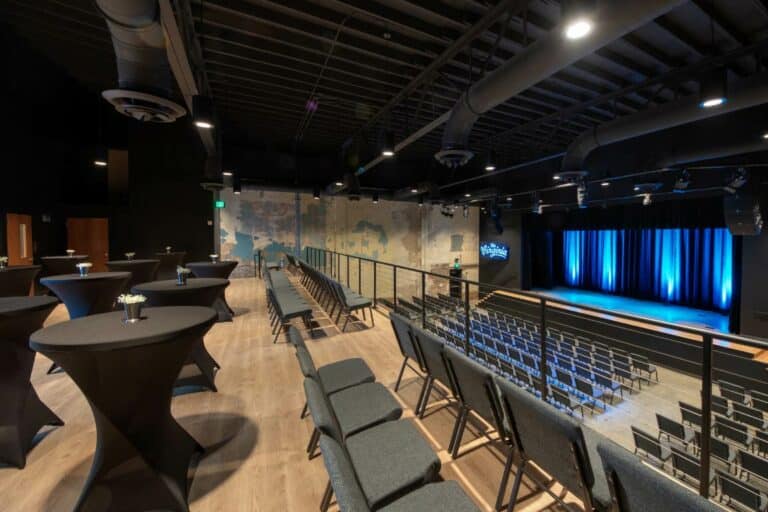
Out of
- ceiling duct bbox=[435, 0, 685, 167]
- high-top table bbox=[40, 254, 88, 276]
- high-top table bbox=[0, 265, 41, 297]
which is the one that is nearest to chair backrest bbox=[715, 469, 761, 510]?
ceiling duct bbox=[435, 0, 685, 167]

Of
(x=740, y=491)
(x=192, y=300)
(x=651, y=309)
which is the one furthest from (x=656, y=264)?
(x=192, y=300)

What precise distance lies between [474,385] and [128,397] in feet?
6.00

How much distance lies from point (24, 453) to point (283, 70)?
16.6ft

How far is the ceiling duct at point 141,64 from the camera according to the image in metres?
2.21

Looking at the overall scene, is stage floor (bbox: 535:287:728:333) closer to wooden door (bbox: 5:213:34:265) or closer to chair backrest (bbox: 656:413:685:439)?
chair backrest (bbox: 656:413:685:439)

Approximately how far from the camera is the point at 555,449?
1347 mm

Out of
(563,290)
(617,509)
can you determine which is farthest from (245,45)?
(563,290)

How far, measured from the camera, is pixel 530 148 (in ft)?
29.5

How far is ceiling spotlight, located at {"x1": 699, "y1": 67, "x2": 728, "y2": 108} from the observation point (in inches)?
142

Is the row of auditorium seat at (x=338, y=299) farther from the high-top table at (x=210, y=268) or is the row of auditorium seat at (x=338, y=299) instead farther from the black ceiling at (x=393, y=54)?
the black ceiling at (x=393, y=54)

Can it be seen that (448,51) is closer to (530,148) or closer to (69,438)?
(69,438)

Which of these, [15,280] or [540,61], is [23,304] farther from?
[540,61]

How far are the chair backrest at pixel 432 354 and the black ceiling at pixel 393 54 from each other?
327cm

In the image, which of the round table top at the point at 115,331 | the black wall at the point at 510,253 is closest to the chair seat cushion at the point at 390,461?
the round table top at the point at 115,331
